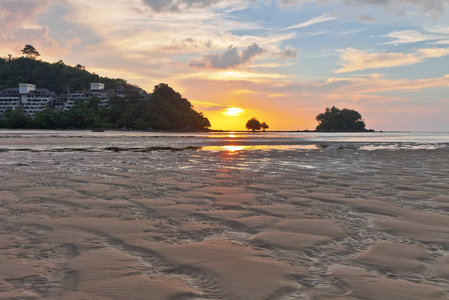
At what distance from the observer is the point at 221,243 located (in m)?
3.74

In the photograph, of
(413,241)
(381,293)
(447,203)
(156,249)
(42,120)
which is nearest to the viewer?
(381,293)

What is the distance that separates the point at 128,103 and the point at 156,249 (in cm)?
16296

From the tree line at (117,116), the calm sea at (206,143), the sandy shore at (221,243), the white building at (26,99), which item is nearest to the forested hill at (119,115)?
the tree line at (117,116)

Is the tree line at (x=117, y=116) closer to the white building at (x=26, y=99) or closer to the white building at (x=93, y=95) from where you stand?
the white building at (x=93, y=95)

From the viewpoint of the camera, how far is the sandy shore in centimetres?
262

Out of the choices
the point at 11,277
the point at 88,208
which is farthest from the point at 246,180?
the point at 11,277

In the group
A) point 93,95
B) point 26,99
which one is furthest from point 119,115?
point 26,99

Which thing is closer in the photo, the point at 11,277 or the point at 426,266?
the point at 11,277

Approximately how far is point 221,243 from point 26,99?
215425 millimetres

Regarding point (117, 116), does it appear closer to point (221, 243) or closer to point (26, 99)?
point (26, 99)

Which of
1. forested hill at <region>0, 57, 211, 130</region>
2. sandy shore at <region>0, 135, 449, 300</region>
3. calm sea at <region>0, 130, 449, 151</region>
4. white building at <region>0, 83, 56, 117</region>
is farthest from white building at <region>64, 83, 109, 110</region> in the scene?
sandy shore at <region>0, 135, 449, 300</region>

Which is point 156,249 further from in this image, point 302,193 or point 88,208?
point 302,193

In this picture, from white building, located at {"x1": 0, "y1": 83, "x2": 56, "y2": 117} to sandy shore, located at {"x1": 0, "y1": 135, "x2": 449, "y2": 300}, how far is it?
202141 mm

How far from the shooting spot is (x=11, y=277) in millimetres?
2740
